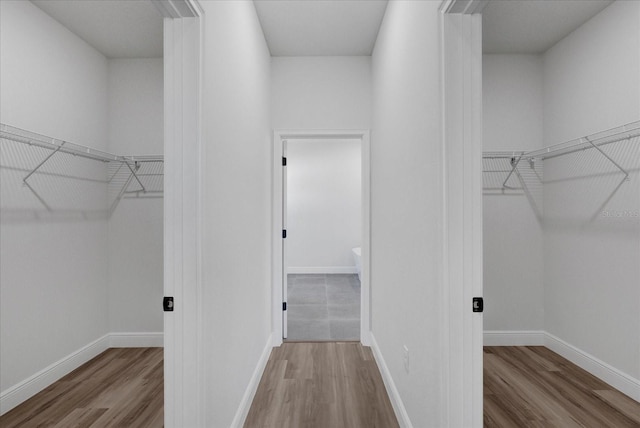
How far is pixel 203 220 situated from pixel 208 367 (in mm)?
616

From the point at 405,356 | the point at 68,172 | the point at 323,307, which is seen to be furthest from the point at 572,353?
the point at 68,172

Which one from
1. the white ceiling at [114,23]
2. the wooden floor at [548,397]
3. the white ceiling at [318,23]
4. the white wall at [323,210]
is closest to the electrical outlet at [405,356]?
the wooden floor at [548,397]

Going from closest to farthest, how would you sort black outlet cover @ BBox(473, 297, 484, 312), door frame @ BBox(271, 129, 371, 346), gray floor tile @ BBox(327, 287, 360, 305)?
black outlet cover @ BBox(473, 297, 484, 312), door frame @ BBox(271, 129, 371, 346), gray floor tile @ BBox(327, 287, 360, 305)

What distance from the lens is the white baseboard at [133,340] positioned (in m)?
3.03

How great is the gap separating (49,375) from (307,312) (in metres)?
2.48

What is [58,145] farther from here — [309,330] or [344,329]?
[344,329]

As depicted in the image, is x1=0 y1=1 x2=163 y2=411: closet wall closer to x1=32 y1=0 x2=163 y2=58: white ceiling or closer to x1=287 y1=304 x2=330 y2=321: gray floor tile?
x1=32 y1=0 x2=163 y2=58: white ceiling

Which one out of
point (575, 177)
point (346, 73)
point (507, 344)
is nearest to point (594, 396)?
point (507, 344)

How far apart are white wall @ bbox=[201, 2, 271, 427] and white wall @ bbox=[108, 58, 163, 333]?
3.48 ft

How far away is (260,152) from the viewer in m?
2.67

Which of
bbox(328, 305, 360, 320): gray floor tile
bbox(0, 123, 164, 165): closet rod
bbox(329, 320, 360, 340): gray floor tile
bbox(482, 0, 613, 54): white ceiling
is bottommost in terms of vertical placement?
bbox(329, 320, 360, 340): gray floor tile

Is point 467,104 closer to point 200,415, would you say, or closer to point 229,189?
point 229,189

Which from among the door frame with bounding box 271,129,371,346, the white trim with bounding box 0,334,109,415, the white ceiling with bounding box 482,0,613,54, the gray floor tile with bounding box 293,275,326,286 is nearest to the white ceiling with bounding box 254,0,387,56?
the door frame with bounding box 271,129,371,346

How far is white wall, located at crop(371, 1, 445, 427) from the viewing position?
1355mm
